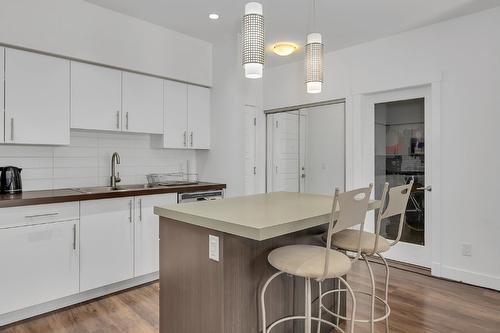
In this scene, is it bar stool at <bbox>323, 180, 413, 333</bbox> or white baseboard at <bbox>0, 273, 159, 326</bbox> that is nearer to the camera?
bar stool at <bbox>323, 180, 413, 333</bbox>

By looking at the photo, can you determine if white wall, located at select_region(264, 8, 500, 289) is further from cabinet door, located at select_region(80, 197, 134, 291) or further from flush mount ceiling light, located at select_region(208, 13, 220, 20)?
cabinet door, located at select_region(80, 197, 134, 291)

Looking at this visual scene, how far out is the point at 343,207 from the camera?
5.18 ft

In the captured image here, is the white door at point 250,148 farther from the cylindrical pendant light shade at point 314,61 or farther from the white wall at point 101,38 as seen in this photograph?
the cylindrical pendant light shade at point 314,61

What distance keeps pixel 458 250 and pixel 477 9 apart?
230cm

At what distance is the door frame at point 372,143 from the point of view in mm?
3318

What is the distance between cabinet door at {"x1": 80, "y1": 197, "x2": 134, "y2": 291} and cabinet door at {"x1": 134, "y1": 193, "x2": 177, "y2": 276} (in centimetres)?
6

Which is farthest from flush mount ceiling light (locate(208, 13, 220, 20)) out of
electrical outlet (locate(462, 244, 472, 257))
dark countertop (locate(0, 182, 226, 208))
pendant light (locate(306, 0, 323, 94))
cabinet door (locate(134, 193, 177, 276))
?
electrical outlet (locate(462, 244, 472, 257))

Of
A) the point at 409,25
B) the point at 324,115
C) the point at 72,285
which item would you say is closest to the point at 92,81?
the point at 72,285

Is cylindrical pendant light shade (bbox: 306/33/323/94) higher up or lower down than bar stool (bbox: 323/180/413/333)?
higher up

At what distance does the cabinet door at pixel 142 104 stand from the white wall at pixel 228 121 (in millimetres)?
719

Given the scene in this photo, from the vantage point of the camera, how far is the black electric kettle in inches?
107

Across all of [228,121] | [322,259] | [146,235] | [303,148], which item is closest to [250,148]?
[303,148]

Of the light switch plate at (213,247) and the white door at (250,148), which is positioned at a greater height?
the white door at (250,148)

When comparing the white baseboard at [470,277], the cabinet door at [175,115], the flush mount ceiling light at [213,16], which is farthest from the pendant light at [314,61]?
the white baseboard at [470,277]
